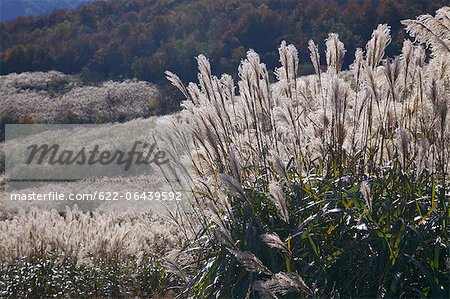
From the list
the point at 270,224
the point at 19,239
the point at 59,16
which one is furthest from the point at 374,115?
the point at 59,16

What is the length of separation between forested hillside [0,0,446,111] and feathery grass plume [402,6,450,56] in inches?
853

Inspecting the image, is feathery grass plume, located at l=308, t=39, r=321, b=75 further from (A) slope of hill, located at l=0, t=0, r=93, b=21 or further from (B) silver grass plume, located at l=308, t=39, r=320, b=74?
(A) slope of hill, located at l=0, t=0, r=93, b=21

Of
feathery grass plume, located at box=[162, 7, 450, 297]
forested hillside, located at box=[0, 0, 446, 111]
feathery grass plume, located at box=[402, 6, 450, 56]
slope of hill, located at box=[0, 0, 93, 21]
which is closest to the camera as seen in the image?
feathery grass plume, located at box=[162, 7, 450, 297]

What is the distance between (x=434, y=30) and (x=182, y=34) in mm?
31047

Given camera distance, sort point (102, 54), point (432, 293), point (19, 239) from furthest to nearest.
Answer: point (102, 54)
point (19, 239)
point (432, 293)

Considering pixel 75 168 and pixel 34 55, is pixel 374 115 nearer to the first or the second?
pixel 75 168

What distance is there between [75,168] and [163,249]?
1040cm

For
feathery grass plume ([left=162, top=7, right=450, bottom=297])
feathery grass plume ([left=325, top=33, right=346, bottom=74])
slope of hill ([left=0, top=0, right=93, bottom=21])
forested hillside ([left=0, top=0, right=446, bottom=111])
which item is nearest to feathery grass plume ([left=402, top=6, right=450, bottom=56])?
feathery grass plume ([left=162, top=7, right=450, bottom=297])

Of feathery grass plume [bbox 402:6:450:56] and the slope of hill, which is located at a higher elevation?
feathery grass plume [bbox 402:6:450:56]

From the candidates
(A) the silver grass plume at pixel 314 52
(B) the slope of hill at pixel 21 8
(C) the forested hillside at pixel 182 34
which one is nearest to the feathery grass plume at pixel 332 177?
(A) the silver grass plume at pixel 314 52

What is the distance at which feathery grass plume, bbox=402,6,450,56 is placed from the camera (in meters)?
3.78

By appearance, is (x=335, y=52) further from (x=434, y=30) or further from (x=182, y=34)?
(x=182, y=34)

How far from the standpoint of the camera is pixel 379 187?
3.60 metres

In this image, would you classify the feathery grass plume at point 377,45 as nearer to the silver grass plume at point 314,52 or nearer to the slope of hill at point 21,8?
the silver grass plume at point 314,52
